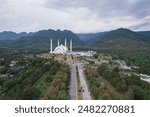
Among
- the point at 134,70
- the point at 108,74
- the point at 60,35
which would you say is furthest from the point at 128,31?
the point at 108,74

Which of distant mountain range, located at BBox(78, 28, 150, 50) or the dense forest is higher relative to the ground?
the dense forest

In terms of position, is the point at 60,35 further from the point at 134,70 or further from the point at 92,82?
the point at 92,82

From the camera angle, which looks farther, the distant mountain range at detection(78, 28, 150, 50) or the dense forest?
the distant mountain range at detection(78, 28, 150, 50)

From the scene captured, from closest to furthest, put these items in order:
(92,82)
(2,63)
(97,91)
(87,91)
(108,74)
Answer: (97,91) → (87,91) → (92,82) → (108,74) → (2,63)

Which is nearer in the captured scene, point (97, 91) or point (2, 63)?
point (97, 91)

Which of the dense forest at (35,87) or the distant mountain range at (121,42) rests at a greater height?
the dense forest at (35,87)

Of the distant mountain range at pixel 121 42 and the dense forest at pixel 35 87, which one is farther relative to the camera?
the distant mountain range at pixel 121 42

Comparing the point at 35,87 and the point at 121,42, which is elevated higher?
the point at 35,87

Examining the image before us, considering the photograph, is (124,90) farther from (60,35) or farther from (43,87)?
(60,35)

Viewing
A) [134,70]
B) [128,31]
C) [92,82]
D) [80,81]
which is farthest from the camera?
[128,31]

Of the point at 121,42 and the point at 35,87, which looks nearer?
the point at 35,87
